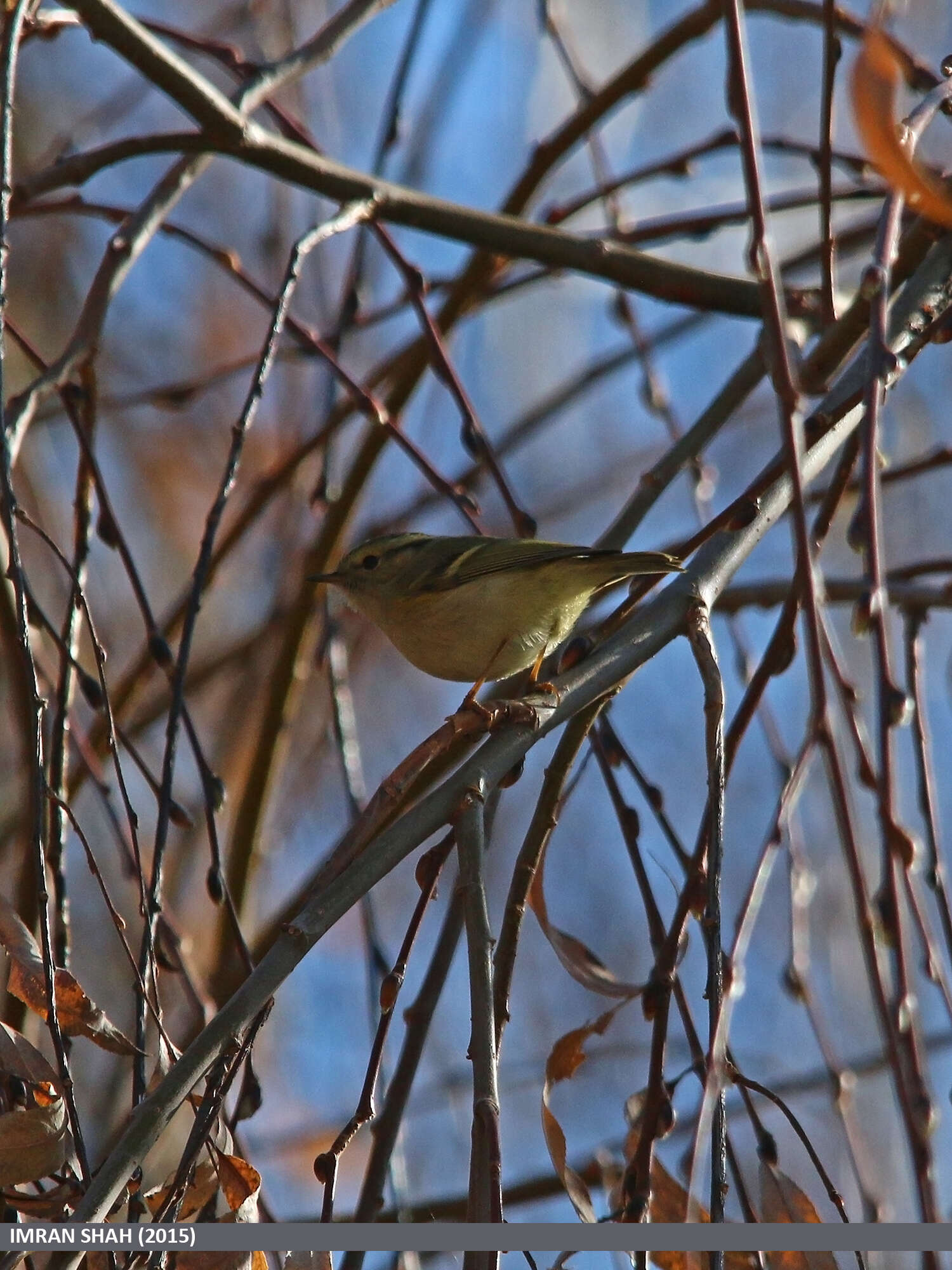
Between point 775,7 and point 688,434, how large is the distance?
1.44m

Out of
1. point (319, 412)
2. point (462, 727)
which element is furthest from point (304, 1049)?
point (462, 727)

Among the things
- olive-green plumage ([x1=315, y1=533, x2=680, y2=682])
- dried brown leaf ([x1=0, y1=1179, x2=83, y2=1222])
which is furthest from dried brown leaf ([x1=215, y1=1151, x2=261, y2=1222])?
olive-green plumage ([x1=315, y1=533, x2=680, y2=682])

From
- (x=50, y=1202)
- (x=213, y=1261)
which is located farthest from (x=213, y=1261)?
(x=50, y=1202)

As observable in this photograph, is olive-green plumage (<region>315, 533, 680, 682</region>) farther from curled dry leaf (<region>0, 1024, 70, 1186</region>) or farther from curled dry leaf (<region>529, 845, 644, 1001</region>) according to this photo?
curled dry leaf (<region>0, 1024, 70, 1186</region>)

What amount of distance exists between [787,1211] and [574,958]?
1.70 feet

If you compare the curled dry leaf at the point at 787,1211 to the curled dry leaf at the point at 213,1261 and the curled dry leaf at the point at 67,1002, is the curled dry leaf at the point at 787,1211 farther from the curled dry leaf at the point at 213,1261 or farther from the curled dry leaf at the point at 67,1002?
the curled dry leaf at the point at 67,1002

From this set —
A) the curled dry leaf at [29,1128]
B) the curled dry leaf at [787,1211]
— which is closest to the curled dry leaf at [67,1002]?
the curled dry leaf at [29,1128]

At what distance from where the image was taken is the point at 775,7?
348 centimetres

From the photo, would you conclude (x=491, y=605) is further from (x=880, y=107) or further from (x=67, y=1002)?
(x=880, y=107)

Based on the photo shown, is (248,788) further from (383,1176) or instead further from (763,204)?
(763,204)

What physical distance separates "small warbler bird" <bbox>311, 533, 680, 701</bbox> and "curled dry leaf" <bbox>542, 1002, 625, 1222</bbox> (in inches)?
45.9

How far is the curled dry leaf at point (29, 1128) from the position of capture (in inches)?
68.4

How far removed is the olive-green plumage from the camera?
335 cm

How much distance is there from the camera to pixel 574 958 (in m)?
2.24
